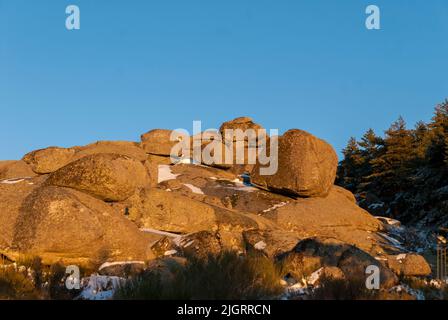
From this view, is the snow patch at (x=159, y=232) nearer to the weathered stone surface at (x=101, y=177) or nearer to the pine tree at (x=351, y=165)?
the weathered stone surface at (x=101, y=177)

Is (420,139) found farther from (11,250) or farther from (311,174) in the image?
(11,250)

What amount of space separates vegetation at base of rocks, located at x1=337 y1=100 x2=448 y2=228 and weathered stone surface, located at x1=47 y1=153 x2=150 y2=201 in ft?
63.7

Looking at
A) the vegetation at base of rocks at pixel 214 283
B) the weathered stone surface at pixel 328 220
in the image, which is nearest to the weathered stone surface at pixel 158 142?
the weathered stone surface at pixel 328 220

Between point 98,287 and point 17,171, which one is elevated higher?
point 17,171

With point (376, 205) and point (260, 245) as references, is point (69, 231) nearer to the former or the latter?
point (260, 245)

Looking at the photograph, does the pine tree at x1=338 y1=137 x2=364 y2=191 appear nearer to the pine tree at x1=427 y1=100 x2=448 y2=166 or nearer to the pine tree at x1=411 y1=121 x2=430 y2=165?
the pine tree at x1=411 y1=121 x2=430 y2=165

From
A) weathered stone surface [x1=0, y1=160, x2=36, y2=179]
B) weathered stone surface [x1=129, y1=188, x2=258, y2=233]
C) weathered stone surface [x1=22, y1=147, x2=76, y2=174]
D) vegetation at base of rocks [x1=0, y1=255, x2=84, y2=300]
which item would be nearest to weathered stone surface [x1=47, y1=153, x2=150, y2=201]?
weathered stone surface [x1=129, y1=188, x2=258, y2=233]

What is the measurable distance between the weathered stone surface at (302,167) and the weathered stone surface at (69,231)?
12.0m

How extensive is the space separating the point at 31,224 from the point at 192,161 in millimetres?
21647

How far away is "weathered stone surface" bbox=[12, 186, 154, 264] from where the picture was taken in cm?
1295

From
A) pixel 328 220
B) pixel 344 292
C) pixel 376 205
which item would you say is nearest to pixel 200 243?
pixel 344 292

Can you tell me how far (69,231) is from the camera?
1309 cm

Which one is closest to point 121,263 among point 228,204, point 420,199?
point 228,204

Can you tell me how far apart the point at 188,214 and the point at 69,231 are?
6.02m
